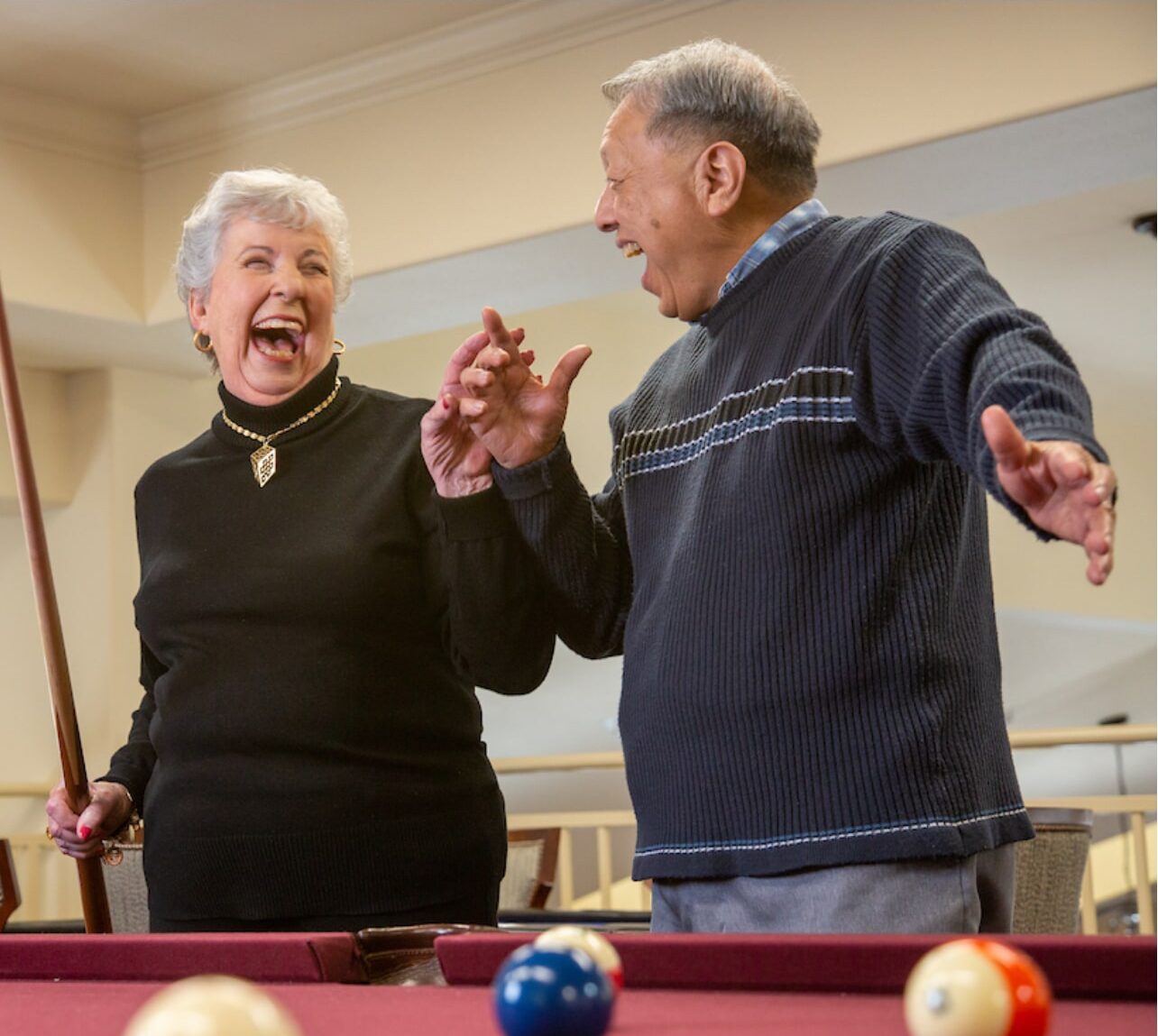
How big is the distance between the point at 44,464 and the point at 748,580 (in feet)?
13.1

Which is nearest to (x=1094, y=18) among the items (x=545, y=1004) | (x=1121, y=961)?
(x=1121, y=961)

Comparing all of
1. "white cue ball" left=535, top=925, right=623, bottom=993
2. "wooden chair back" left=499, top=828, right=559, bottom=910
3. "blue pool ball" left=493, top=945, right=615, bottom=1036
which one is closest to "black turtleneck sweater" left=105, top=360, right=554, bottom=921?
"white cue ball" left=535, top=925, right=623, bottom=993

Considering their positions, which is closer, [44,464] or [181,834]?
[181,834]

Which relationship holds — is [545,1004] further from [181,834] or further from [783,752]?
[181,834]

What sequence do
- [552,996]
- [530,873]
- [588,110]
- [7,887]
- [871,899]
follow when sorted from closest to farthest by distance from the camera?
1. [552,996]
2. [871,899]
3. [7,887]
4. [530,873]
5. [588,110]

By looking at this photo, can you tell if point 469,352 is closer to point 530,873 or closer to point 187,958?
point 187,958

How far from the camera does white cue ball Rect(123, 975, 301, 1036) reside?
31.5 inches

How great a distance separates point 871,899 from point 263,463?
107cm

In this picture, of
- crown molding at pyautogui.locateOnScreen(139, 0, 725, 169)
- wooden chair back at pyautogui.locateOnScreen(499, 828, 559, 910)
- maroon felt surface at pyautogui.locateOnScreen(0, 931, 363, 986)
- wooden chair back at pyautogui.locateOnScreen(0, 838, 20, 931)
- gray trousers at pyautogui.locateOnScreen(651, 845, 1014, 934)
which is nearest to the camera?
maroon felt surface at pyautogui.locateOnScreen(0, 931, 363, 986)

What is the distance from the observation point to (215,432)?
7.45 feet

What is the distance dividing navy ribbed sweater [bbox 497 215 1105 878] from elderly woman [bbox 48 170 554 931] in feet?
1.10

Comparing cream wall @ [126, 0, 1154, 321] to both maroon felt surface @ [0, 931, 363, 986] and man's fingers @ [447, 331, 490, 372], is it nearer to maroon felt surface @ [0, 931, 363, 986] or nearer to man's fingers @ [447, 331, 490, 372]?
man's fingers @ [447, 331, 490, 372]

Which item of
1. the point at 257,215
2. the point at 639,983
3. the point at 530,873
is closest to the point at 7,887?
the point at 530,873

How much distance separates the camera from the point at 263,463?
219 centimetres
